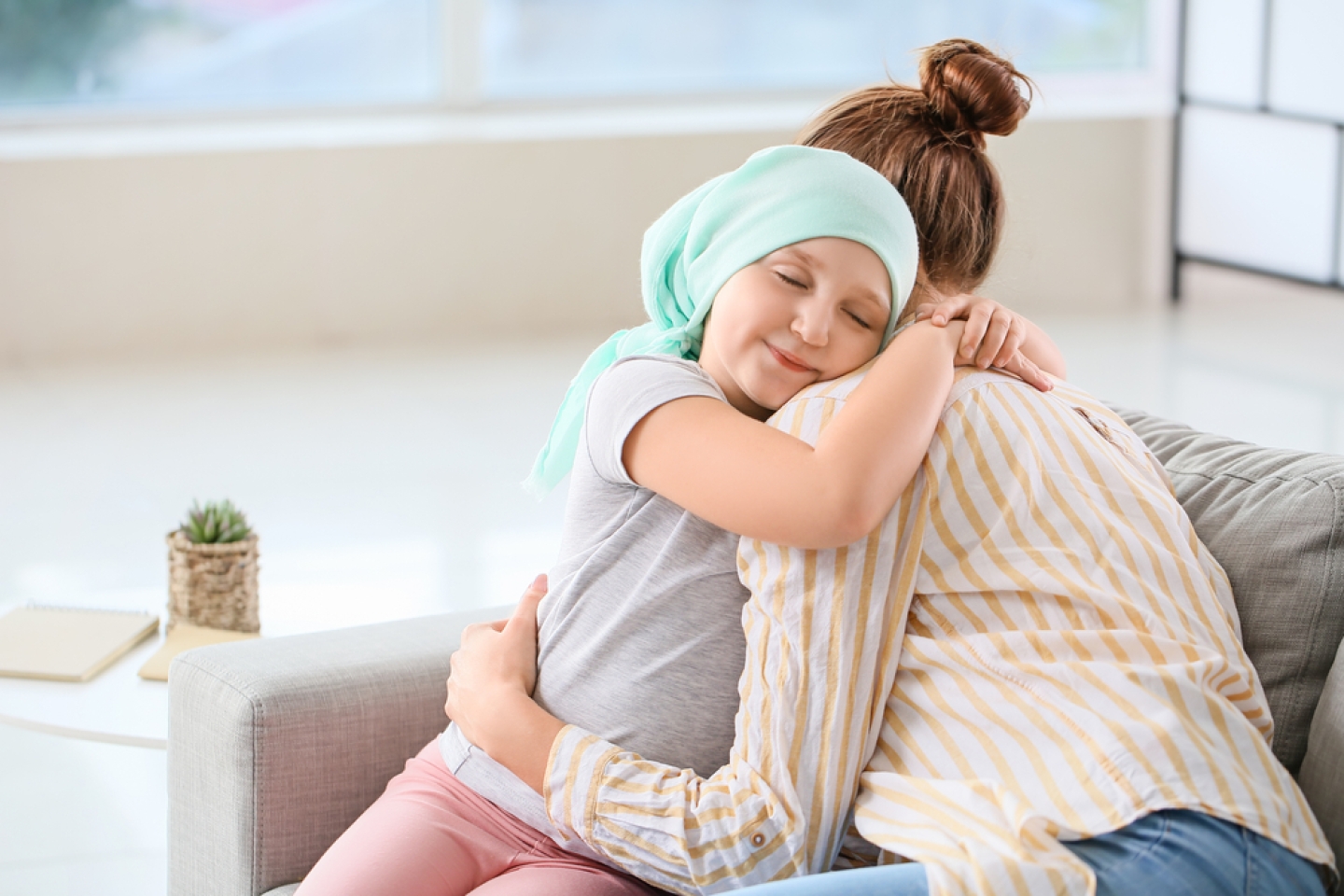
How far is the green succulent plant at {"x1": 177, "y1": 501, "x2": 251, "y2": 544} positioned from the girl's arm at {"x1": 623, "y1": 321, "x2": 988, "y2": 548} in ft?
2.67

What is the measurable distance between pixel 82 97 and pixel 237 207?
0.79 m

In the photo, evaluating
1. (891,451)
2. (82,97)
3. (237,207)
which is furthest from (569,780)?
(82,97)

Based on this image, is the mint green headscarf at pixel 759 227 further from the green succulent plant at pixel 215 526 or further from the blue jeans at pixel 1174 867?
the green succulent plant at pixel 215 526

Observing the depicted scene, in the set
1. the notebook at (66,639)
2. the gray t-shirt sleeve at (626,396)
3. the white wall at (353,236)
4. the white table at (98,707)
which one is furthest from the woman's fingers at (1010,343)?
the white wall at (353,236)

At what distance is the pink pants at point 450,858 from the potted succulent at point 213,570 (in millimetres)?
653

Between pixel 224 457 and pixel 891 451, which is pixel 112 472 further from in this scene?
pixel 891 451

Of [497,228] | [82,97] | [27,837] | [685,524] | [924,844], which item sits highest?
[82,97]

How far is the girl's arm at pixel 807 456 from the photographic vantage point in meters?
1.10

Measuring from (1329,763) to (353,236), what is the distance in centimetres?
434

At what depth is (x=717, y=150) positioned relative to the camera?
5.39 m

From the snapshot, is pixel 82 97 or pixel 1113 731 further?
pixel 82 97

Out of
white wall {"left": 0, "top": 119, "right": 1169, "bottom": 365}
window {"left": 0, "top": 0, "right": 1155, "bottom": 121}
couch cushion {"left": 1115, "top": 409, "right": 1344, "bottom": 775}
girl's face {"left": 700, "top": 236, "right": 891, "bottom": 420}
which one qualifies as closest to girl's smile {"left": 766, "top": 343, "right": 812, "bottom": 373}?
girl's face {"left": 700, "top": 236, "right": 891, "bottom": 420}

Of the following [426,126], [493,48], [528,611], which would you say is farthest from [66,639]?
[493,48]

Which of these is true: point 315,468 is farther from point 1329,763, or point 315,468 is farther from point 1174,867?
point 1174,867
